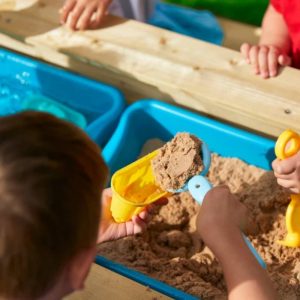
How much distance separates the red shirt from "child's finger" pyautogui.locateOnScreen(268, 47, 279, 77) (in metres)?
0.14

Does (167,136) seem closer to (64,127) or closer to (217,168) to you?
(217,168)

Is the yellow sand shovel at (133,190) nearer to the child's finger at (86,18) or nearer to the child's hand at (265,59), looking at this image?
the child's hand at (265,59)

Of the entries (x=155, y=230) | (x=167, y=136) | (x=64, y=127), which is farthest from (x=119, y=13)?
(x=64, y=127)

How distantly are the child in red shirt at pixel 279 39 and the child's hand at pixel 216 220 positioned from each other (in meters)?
0.43

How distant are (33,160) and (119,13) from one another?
1.20 metres

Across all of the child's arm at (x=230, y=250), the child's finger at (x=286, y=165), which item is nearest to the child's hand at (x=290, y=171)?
the child's finger at (x=286, y=165)

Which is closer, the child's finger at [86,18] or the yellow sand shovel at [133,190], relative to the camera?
the yellow sand shovel at [133,190]

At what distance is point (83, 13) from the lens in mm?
1398

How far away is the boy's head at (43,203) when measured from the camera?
1.89 ft

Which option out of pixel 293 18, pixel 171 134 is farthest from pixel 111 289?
pixel 293 18

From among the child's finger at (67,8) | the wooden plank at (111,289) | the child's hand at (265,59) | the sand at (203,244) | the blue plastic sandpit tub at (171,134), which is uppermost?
the child's finger at (67,8)

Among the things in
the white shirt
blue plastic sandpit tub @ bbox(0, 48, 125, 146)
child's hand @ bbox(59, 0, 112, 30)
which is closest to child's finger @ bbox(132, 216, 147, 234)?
blue plastic sandpit tub @ bbox(0, 48, 125, 146)

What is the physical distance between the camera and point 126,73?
4.40 feet

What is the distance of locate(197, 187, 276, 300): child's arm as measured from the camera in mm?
895
